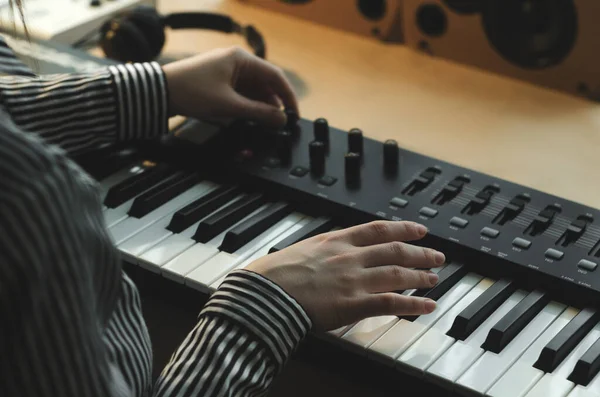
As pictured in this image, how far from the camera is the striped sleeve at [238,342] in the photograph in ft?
2.52

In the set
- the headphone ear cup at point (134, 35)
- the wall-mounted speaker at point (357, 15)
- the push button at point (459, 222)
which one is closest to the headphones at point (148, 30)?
the headphone ear cup at point (134, 35)

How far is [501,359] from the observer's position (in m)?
0.82

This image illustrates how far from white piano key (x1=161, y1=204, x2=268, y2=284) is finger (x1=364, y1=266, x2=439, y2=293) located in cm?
19

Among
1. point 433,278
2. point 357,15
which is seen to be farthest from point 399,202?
point 357,15

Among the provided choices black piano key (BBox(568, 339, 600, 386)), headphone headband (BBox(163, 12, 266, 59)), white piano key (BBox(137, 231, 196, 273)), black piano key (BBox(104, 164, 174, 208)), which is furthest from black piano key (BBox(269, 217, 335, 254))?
headphone headband (BBox(163, 12, 266, 59))

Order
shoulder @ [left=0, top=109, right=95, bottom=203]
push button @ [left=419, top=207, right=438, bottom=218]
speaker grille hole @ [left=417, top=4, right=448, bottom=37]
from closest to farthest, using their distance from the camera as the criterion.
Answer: shoulder @ [left=0, top=109, right=95, bottom=203] → push button @ [left=419, top=207, right=438, bottom=218] → speaker grille hole @ [left=417, top=4, right=448, bottom=37]

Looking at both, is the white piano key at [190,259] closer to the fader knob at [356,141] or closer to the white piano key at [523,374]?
the fader knob at [356,141]

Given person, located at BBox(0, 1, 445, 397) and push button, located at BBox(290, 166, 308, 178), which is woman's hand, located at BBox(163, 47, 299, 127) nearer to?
person, located at BBox(0, 1, 445, 397)

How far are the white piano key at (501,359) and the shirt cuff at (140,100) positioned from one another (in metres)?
0.52

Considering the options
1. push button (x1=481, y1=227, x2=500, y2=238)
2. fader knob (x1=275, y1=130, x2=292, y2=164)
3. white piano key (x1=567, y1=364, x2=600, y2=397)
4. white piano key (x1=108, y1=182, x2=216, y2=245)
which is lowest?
white piano key (x1=567, y1=364, x2=600, y2=397)

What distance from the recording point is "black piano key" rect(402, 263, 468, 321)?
0.90 meters

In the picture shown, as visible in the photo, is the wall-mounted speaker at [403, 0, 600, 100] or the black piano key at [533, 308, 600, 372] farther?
the wall-mounted speaker at [403, 0, 600, 100]

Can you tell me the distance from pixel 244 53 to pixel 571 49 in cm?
48

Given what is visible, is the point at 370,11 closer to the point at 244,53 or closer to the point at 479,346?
the point at 244,53
